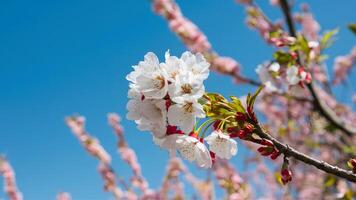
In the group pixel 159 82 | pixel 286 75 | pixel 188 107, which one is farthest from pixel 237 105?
pixel 286 75

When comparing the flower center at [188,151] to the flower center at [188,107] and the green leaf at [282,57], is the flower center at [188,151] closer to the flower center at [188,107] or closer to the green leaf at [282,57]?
the flower center at [188,107]

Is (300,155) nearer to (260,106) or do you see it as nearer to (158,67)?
(158,67)

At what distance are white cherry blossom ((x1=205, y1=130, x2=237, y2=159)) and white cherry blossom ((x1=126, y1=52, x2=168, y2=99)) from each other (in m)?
0.28

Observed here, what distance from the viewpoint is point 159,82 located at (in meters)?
1.41

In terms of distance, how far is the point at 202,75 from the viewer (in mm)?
1468

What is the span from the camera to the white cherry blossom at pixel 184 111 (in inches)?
54.4

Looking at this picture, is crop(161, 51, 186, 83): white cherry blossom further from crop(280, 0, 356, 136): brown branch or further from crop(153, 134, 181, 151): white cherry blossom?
crop(280, 0, 356, 136): brown branch

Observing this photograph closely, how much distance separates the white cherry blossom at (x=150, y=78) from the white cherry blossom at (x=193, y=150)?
0.63 ft

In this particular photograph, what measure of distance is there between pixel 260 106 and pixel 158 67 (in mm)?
9776

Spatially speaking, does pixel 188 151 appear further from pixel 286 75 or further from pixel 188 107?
pixel 286 75

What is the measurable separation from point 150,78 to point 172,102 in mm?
108

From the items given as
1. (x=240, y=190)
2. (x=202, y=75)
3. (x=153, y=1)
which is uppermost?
(x=153, y=1)

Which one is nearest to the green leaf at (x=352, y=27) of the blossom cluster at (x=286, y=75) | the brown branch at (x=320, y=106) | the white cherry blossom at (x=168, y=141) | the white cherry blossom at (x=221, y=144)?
the brown branch at (x=320, y=106)

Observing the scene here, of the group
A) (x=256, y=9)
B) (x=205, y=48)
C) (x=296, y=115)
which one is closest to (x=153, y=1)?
(x=205, y=48)
